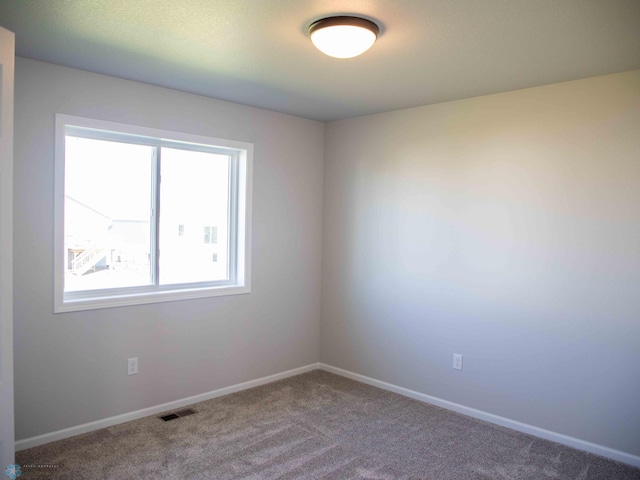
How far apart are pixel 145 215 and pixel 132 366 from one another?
43.7 inches

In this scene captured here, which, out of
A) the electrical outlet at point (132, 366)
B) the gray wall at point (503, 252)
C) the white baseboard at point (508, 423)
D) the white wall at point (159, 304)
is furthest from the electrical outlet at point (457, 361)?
the electrical outlet at point (132, 366)

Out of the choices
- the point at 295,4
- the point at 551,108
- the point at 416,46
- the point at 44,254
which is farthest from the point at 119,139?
the point at 551,108

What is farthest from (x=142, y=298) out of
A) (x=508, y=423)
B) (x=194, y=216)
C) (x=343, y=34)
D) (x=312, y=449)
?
(x=508, y=423)

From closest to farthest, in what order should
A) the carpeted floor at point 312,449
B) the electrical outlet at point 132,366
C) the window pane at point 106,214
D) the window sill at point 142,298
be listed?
the carpeted floor at point 312,449 → the window sill at point 142,298 → the window pane at point 106,214 → the electrical outlet at point 132,366

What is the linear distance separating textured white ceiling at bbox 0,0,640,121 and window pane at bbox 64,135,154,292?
1.88 ft

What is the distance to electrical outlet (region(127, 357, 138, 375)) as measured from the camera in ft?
11.2

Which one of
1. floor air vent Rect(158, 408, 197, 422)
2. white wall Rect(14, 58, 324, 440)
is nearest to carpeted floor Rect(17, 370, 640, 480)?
floor air vent Rect(158, 408, 197, 422)

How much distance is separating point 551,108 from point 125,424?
3651 millimetres

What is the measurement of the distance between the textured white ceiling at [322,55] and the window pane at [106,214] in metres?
0.57

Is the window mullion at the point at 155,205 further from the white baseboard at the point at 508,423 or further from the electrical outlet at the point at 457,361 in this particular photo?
the electrical outlet at the point at 457,361

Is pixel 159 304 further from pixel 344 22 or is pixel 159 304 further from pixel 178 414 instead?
pixel 344 22

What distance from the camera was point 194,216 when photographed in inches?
154

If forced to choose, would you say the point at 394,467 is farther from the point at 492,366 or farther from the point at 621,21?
the point at 621,21

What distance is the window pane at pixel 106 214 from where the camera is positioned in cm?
326
